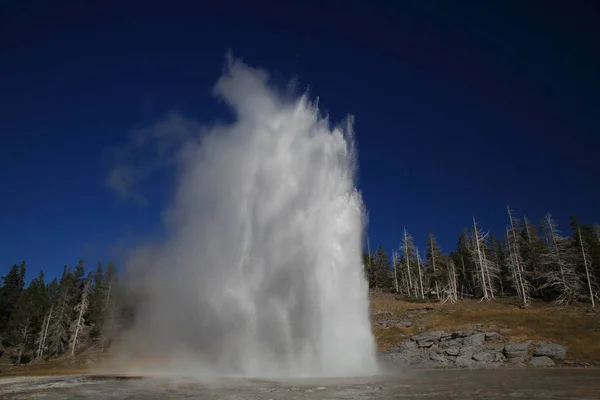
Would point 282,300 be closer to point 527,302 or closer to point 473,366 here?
point 473,366

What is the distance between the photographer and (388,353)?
33594 mm

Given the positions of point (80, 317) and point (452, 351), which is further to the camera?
point (80, 317)

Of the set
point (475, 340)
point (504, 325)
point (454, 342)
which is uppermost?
point (504, 325)

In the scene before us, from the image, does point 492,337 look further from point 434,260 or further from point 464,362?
point 434,260

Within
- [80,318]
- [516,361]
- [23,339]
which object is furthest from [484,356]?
[23,339]

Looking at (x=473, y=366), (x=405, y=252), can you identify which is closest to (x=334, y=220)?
(x=473, y=366)

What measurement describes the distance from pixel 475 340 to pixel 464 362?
12.9 ft

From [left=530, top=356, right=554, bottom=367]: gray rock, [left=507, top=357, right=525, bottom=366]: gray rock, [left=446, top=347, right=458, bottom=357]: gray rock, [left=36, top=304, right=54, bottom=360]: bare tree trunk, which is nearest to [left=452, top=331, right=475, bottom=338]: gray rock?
[left=446, top=347, right=458, bottom=357]: gray rock

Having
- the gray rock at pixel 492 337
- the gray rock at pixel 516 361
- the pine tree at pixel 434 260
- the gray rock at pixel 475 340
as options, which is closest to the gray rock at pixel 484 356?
the gray rock at pixel 516 361

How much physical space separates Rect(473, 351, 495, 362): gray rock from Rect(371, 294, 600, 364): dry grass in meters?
4.34

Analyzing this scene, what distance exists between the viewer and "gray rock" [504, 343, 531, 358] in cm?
2792

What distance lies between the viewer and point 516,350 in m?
28.4

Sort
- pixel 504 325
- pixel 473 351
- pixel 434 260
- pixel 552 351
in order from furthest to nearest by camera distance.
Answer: pixel 434 260 → pixel 504 325 → pixel 473 351 → pixel 552 351

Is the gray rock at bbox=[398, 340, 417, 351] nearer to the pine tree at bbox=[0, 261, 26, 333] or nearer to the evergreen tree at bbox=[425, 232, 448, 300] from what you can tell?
the evergreen tree at bbox=[425, 232, 448, 300]
